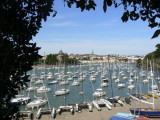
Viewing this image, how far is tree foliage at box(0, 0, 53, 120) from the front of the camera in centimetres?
201

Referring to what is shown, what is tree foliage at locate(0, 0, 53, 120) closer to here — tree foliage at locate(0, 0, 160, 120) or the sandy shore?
tree foliage at locate(0, 0, 160, 120)

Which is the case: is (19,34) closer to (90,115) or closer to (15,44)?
(15,44)

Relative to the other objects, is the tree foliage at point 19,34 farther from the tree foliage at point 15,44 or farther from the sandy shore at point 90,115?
the sandy shore at point 90,115

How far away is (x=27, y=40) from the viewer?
89.5 inches

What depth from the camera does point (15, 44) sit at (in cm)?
218

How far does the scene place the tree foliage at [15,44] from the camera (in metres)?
2.01

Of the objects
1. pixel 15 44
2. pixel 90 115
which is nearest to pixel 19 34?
pixel 15 44

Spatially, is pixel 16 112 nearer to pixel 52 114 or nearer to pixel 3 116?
pixel 3 116

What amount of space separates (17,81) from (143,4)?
1.66 meters

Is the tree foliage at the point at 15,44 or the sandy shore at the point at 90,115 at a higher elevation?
the tree foliage at the point at 15,44

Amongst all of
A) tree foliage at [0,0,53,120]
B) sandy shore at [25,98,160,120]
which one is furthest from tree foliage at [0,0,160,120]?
sandy shore at [25,98,160,120]

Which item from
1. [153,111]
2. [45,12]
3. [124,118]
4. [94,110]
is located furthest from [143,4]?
[94,110]

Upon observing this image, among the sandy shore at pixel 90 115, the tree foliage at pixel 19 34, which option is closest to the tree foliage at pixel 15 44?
the tree foliage at pixel 19 34

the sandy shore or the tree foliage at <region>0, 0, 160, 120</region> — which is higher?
the tree foliage at <region>0, 0, 160, 120</region>
